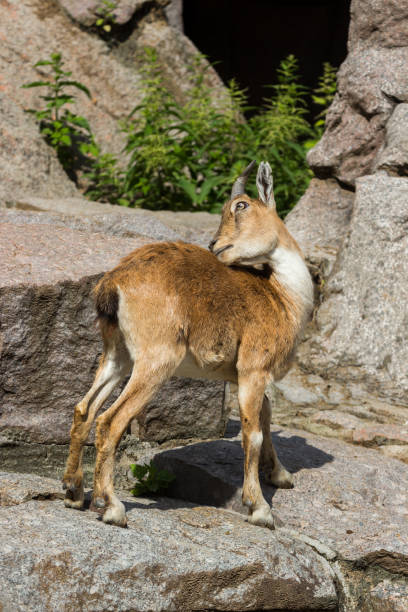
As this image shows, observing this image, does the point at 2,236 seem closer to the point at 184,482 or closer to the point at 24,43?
the point at 184,482

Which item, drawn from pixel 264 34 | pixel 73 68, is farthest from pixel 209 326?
pixel 264 34

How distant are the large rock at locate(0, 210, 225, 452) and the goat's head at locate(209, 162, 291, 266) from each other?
2.70 feet

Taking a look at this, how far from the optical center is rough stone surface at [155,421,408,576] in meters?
4.21

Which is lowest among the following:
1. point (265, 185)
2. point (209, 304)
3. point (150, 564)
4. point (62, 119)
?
point (150, 564)

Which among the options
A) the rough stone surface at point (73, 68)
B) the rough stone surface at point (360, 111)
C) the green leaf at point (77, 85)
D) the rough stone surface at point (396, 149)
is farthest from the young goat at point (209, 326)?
the green leaf at point (77, 85)

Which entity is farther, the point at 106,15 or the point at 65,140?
the point at 106,15

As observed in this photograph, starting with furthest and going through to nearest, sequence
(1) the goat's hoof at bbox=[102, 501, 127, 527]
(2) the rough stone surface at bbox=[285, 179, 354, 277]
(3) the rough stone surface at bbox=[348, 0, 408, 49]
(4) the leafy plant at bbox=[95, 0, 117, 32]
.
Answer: (4) the leafy plant at bbox=[95, 0, 117, 32], (3) the rough stone surface at bbox=[348, 0, 408, 49], (2) the rough stone surface at bbox=[285, 179, 354, 277], (1) the goat's hoof at bbox=[102, 501, 127, 527]

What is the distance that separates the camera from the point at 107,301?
3959mm

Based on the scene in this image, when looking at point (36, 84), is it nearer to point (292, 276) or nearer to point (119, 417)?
point (292, 276)

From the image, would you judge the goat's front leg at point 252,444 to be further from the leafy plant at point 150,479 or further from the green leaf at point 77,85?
the green leaf at point 77,85

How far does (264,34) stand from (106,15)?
5.16 metres

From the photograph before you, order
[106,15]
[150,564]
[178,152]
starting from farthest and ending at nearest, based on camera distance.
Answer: [106,15] → [178,152] → [150,564]

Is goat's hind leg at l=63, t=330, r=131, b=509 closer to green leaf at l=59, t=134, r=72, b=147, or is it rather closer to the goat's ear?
the goat's ear

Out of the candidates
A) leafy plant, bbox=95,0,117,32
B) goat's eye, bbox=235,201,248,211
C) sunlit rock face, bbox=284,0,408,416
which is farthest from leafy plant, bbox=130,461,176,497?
leafy plant, bbox=95,0,117,32
